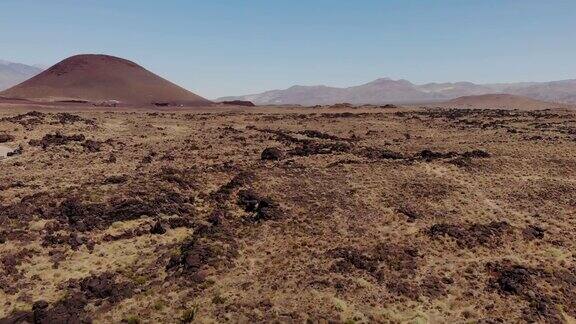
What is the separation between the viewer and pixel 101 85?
14350cm

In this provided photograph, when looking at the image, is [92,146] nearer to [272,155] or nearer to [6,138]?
[6,138]

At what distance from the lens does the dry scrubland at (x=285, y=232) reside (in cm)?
2409

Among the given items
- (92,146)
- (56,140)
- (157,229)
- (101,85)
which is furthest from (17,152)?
(101,85)

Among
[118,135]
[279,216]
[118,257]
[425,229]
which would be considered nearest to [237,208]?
[279,216]

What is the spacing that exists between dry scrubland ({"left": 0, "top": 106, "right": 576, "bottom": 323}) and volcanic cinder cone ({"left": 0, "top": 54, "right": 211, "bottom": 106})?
83.8m

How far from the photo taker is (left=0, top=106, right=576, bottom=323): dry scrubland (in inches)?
949

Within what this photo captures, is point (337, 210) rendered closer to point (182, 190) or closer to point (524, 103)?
point (182, 190)

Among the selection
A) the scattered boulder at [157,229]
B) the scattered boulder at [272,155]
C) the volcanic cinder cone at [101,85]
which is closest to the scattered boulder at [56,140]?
the scattered boulder at [272,155]

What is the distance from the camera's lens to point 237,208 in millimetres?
36906

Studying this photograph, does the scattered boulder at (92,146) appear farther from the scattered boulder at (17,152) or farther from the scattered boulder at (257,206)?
the scattered boulder at (257,206)

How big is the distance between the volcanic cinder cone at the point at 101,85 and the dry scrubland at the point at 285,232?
83768 millimetres

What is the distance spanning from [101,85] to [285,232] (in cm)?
12781

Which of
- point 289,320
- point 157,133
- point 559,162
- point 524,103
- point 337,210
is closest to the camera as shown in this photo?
point 289,320

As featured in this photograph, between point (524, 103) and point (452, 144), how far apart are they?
476 ft
